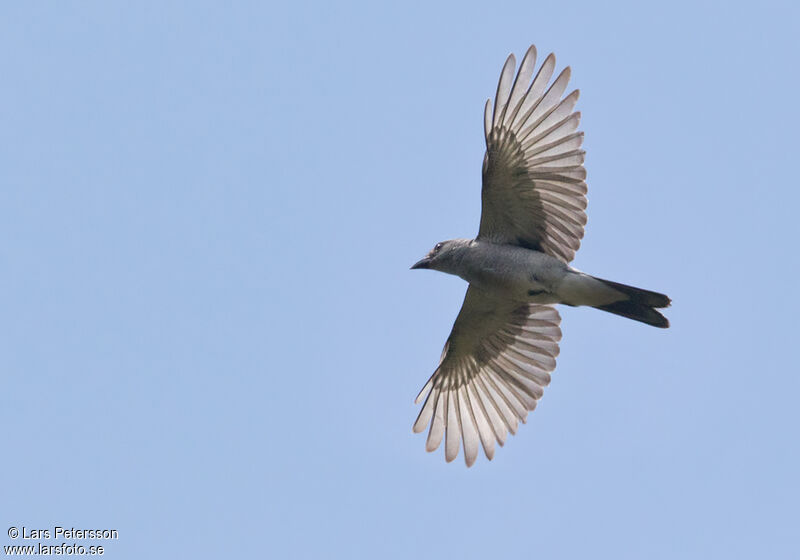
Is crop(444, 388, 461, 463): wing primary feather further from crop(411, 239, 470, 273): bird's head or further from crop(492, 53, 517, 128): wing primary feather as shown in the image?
crop(492, 53, 517, 128): wing primary feather

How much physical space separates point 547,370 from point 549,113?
320 cm

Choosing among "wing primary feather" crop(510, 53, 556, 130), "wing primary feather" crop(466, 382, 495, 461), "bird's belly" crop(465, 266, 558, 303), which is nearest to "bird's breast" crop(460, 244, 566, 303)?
"bird's belly" crop(465, 266, 558, 303)

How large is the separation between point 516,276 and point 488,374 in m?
1.89

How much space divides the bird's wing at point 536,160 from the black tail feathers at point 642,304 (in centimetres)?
79

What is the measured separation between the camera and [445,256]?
13.3 meters

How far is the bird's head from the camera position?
13102 millimetres

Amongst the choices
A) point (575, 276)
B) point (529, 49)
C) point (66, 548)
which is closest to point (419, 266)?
point (575, 276)

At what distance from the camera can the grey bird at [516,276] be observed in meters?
12.3

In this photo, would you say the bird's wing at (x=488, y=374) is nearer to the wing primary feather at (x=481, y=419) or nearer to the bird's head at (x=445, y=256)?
the wing primary feather at (x=481, y=419)

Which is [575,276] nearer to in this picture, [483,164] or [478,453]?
[483,164]

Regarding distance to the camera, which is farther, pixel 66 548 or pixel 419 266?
pixel 419 266

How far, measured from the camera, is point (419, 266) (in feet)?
44.8

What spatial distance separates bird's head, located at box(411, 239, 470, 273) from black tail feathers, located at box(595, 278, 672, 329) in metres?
1.71

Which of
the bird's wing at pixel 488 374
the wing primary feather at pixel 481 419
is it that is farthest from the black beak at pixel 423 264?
the wing primary feather at pixel 481 419
